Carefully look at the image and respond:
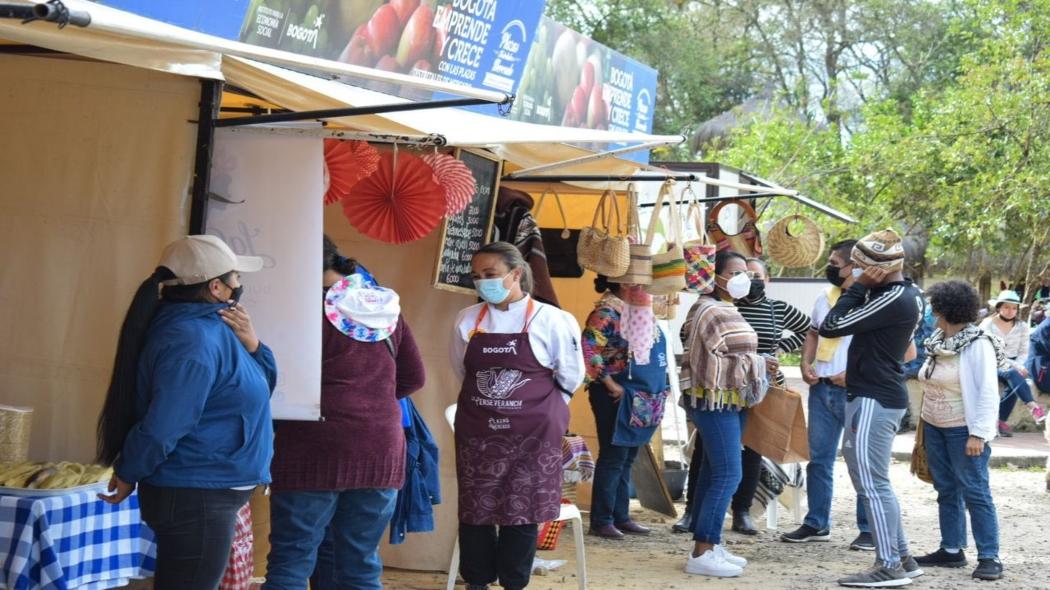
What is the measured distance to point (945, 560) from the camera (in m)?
7.68

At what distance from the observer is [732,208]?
947 cm

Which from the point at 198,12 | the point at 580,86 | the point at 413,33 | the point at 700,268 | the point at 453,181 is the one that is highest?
the point at 580,86

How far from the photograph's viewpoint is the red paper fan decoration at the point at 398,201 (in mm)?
5809

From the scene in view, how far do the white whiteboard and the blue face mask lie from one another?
40.8 inches

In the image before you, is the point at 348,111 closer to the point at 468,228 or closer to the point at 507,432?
the point at 507,432

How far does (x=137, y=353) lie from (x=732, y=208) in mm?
6182

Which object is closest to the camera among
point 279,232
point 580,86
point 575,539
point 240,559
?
point 279,232

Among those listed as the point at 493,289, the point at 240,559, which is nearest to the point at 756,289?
the point at 493,289

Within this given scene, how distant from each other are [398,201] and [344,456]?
147 centimetres

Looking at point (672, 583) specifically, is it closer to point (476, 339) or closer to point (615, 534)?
point (615, 534)

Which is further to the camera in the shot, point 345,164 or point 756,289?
point 756,289

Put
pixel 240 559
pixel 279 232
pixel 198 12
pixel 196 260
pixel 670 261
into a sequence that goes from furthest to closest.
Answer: pixel 670 261 → pixel 198 12 → pixel 240 559 → pixel 279 232 → pixel 196 260

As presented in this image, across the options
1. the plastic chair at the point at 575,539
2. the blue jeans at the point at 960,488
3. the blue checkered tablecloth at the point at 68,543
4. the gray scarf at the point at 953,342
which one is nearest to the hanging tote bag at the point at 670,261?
the plastic chair at the point at 575,539

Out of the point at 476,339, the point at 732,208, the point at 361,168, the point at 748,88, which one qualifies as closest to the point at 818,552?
the point at 732,208
